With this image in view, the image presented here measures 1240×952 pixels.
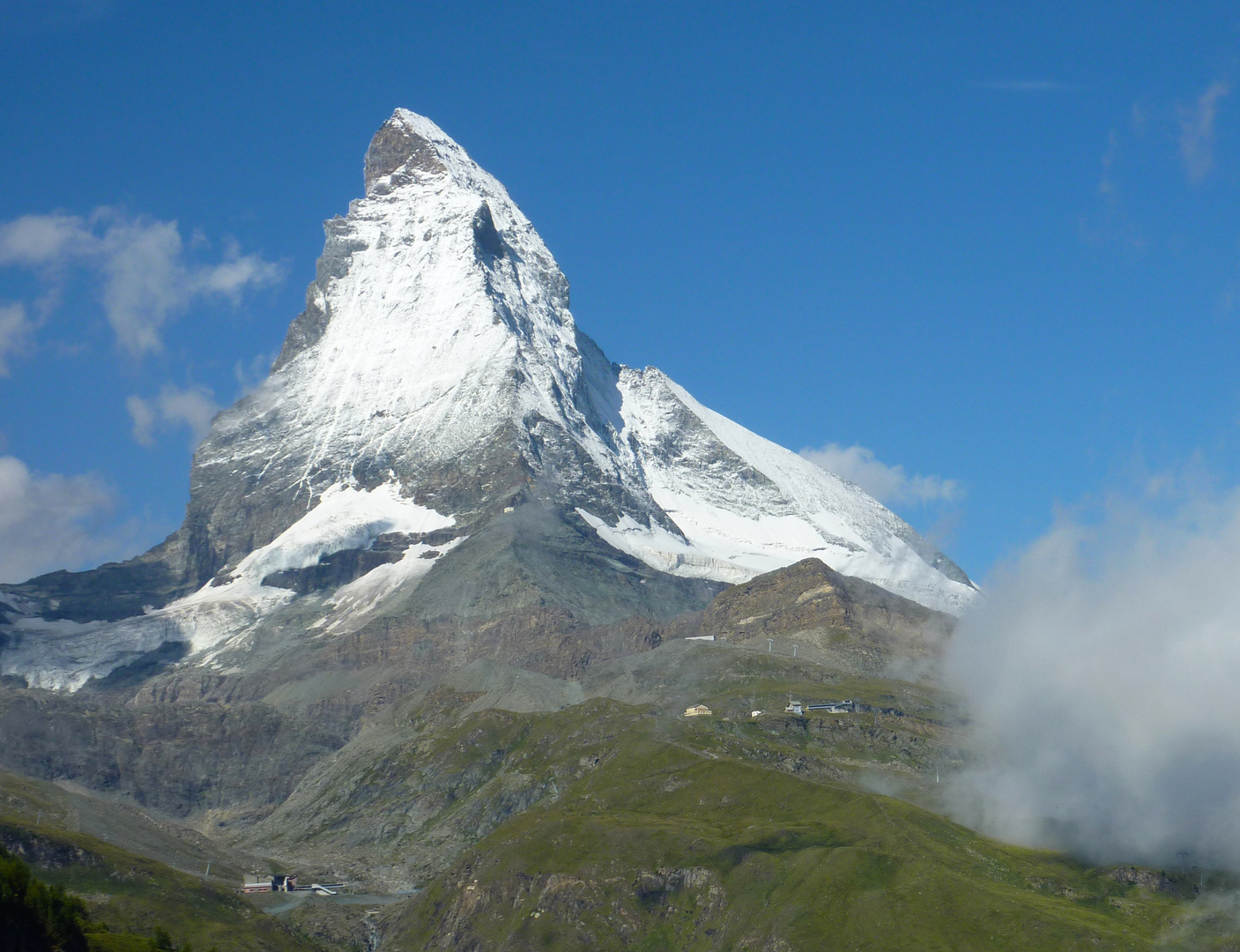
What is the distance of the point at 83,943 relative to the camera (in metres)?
196

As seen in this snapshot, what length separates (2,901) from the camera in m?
185

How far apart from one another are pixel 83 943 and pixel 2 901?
1510cm
